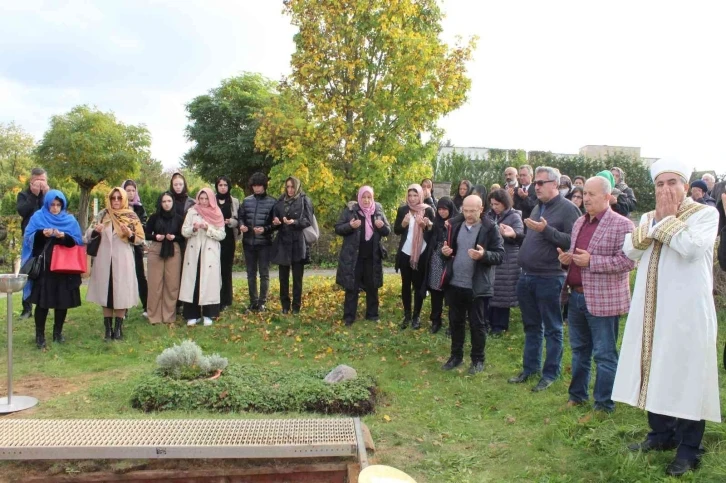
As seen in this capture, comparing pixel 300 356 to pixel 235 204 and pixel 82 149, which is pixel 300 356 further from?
pixel 82 149

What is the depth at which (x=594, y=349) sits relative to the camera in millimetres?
5105

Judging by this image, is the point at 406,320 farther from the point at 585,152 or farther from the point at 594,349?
the point at 585,152

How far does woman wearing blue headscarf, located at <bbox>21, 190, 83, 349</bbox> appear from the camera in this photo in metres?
7.54

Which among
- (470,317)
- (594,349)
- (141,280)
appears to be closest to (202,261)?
(141,280)

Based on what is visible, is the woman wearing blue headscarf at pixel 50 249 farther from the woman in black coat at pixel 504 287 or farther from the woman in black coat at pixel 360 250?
the woman in black coat at pixel 504 287

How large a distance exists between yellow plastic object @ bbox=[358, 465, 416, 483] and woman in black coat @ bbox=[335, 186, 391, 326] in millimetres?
5257

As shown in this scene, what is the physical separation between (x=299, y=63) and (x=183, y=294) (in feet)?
16.9

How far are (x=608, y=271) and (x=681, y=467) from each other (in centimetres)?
162

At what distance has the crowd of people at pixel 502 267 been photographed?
385 cm

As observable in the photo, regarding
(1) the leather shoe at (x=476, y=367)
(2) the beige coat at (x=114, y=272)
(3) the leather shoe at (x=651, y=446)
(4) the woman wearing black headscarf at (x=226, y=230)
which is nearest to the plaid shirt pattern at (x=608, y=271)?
(3) the leather shoe at (x=651, y=446)

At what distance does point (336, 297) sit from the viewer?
1045 cm

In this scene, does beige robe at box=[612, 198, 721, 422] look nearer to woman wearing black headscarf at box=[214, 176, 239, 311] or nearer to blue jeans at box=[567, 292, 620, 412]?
blue jeans at box=[567, 292, 620, 412]

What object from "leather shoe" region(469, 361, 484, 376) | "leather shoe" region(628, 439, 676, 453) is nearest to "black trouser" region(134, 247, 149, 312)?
"leather shoe" region(469, 361, 484, 376)

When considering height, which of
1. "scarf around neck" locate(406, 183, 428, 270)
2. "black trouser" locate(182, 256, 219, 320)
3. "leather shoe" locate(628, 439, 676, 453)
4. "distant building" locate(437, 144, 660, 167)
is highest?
"distant building" locate(437, 144, 660, 167)
